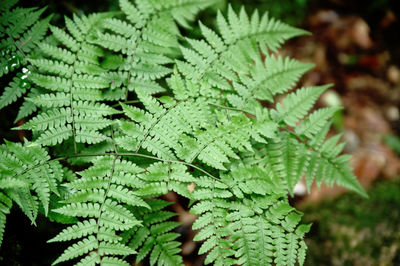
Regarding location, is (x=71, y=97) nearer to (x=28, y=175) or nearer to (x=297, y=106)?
(x=28, y=175)

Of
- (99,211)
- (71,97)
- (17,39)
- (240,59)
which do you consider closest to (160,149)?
(99,211)

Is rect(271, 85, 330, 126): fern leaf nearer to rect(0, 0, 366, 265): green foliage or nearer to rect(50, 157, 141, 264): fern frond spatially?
rect(0, 0, 366, 265): green foliage

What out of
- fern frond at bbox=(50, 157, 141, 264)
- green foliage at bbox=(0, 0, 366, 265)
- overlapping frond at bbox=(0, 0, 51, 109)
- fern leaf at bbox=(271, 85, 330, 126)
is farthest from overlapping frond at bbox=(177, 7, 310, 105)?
overlapping frond at bbox=(0, 0, 51, 109)

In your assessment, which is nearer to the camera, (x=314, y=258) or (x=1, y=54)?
(x=1, y=54)

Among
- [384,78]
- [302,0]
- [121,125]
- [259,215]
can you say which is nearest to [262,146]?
[259,215]

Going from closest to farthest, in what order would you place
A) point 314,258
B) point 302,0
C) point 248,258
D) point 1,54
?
point 248,258
point 1,54
point 314,258
point 302,0

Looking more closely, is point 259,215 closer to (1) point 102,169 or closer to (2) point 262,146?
(2) point 262,146

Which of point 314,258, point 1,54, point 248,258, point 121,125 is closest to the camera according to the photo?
point 248,258

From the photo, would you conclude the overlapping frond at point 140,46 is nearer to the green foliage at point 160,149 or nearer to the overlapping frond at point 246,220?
the green foliage at point 160,149

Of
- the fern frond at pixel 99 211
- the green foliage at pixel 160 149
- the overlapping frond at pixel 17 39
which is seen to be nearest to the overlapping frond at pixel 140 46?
the green foliage at pixel 160 149

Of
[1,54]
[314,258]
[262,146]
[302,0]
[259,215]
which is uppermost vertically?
[302,0]

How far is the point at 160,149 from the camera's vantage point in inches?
87.4

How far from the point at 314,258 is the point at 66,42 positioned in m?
3.36

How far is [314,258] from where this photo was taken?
3.29m
